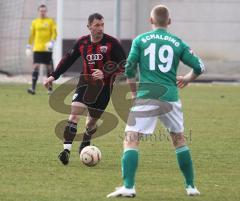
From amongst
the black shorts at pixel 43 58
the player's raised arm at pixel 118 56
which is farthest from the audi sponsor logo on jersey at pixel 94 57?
the black shorts at pixel 43 58

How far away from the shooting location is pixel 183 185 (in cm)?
925

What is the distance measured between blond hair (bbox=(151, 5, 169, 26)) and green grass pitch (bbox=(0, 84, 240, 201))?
1.76m

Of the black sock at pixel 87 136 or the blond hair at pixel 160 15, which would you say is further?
the black sock at pixel 87 136

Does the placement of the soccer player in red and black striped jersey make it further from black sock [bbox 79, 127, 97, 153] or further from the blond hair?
the blond hair

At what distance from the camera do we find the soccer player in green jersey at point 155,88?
8.41 m

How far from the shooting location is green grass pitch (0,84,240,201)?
8719 millimetres

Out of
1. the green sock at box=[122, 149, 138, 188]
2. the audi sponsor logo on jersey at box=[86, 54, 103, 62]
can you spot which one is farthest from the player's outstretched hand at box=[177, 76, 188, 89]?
the audi sponsor logo on jersey at box=[86, 54, 103, 62]

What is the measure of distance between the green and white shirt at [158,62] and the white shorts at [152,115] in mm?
70

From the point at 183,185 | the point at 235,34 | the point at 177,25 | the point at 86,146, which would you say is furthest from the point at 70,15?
the point at 183,185

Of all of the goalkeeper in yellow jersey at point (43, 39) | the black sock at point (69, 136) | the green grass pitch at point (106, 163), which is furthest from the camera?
the goalkeeper in yellow jersey at point (43, 39)

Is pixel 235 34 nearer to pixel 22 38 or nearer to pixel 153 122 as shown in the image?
pixel 22 38

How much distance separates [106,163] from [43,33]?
1218cm

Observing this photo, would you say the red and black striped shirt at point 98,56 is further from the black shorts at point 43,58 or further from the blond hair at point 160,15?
the black shorts at point 43,58

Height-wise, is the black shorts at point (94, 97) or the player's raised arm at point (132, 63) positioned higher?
the player's raised arm at point (132, 63)
